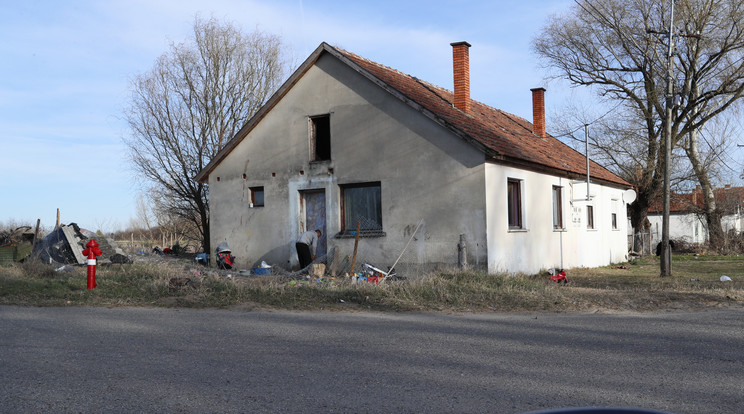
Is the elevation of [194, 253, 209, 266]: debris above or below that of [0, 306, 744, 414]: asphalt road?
above

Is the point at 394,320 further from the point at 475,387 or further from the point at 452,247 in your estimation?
the point at 452,247

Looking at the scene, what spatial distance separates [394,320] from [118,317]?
4.11 m

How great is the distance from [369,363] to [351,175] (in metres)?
11.2

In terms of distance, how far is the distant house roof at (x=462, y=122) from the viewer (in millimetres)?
15610

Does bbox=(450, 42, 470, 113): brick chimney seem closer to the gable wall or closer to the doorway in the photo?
the gable wall

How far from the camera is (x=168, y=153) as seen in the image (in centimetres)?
2723

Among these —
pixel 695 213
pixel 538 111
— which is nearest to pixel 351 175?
pixel 538 111

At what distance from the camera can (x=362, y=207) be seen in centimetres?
1703

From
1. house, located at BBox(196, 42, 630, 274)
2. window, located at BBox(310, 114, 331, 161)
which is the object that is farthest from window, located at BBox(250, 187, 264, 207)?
window, located at BBox(310, 114, 331, 161)

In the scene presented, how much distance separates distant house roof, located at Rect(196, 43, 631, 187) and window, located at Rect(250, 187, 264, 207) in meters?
1.52

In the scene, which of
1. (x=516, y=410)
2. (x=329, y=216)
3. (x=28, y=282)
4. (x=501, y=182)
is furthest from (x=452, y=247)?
(x=516, y=410)

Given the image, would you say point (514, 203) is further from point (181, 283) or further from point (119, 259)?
point (119, 259)

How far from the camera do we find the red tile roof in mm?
15805

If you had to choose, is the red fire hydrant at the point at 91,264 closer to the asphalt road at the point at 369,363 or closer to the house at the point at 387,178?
the asphalt road at the point at 369,363
